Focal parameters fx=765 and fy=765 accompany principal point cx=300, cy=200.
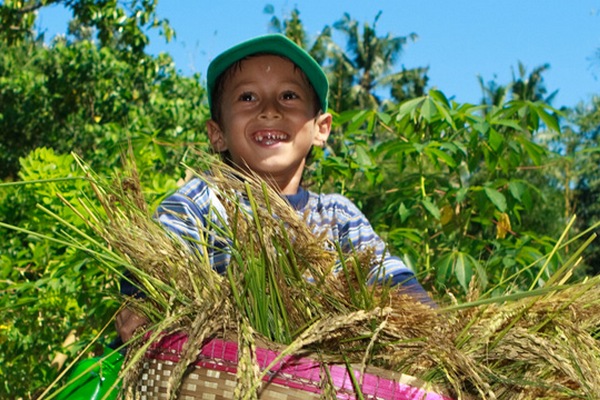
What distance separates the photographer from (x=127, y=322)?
139cm

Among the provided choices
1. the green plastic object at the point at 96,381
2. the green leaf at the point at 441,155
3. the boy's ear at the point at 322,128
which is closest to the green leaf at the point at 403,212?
the green leaf at the point at 441,155

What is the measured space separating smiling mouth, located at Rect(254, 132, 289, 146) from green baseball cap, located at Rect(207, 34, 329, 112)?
0.21 meters

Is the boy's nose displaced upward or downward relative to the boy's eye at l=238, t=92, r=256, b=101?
downward

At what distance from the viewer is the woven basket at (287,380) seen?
3.32ft

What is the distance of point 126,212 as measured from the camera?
1.30 metres

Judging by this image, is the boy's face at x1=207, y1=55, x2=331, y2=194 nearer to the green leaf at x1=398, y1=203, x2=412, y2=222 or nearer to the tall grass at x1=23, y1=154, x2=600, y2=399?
the green leaf at x1=398, y1=203, x2=412, y2=222

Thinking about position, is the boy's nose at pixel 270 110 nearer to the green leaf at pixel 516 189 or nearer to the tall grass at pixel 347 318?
the tall grass at pixel 347 318

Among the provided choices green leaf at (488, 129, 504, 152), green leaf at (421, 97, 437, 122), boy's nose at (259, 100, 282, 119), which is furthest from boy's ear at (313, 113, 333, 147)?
green leaf at (488, 129, 504, 152)

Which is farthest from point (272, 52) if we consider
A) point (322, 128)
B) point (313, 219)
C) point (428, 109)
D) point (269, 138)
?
point (428, 109)

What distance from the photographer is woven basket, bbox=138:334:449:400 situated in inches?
39.9

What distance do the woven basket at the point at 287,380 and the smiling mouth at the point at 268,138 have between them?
111cm

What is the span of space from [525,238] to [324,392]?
213 centimetres

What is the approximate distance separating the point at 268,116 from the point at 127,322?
882 mm

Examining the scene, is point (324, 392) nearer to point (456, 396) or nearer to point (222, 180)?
point (456, 396)
